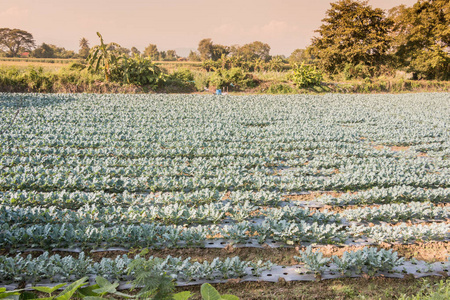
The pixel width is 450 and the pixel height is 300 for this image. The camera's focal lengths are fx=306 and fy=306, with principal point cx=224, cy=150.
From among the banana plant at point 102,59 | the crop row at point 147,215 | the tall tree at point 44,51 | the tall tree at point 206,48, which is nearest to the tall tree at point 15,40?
the tall tree at point 44,51

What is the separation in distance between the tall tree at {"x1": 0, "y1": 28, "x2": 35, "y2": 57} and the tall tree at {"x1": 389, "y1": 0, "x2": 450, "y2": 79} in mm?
68474

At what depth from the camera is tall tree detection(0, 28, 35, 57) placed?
62.9 m

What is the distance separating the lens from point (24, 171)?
6320 millimetres

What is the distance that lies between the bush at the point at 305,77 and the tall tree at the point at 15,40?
62557 millimetres

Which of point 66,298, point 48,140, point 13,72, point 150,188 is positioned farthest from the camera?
point 13,72

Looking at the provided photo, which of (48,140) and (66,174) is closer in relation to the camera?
(66,174)

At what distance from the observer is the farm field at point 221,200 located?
12.2 feet

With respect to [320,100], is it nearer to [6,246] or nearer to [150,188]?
[150,188]

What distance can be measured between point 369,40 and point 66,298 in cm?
3788

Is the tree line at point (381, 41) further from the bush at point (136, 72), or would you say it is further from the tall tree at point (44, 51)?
the tall tree at point (44, 51)

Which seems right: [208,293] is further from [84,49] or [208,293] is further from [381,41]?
[84,49]

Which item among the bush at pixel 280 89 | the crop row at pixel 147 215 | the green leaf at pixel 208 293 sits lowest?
the crop row at pixel 147 215

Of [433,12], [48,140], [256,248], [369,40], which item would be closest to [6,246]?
[256,248]

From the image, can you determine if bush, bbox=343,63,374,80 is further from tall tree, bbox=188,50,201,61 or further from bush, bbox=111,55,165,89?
tall tree, bbox=188,50,201,61
